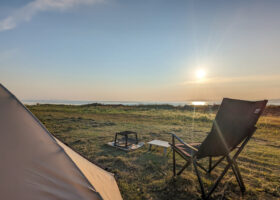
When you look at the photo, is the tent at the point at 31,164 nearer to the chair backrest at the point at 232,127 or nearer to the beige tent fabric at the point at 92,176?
the beige tent fabric at the point at 92,176

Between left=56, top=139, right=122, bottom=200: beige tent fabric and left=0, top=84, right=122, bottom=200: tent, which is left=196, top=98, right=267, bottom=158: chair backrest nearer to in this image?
left=56, top=139, right=122, bottom=200: beige tent fabric

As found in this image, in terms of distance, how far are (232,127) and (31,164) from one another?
3.25 meters

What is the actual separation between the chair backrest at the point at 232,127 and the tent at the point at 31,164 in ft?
7.05

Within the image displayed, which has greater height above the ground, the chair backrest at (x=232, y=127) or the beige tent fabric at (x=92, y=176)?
the chair backrest at (x=232, y=127)

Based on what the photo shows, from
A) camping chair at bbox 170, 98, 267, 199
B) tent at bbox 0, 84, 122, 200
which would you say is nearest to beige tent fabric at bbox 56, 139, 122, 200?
tent at bbox 0, 84, 122, 200

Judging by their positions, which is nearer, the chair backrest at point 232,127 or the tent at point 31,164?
the tent at point 31,164

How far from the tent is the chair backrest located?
2.15 m

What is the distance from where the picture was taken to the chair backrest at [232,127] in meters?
2.80

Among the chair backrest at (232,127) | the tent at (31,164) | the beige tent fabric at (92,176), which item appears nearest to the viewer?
the tent at (31,164)

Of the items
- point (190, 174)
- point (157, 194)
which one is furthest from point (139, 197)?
point (190, 174)

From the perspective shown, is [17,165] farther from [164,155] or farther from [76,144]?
[76,144]

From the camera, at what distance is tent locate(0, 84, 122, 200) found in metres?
1.64

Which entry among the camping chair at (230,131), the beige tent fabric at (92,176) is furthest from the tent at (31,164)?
the camping chair at (230,131)

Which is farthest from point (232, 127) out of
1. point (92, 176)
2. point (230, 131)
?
point (92, 176)
